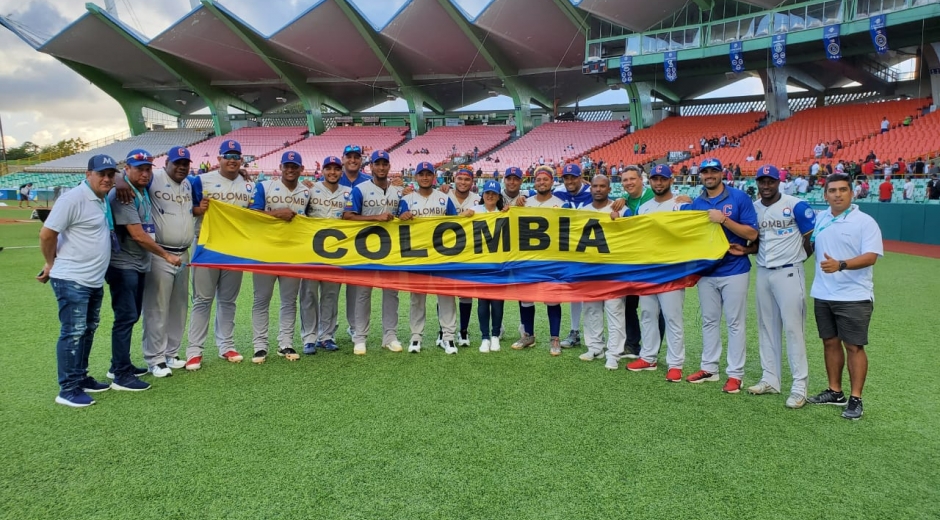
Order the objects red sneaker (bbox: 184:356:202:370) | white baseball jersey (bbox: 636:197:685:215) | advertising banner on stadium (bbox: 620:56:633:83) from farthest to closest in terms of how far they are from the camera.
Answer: advertising banner on stadium (bbox: 620:56:633:83) → white baseball jersey (bbox: 636:197:685:215) → red sneaker (bbox: 184:356:202:370)

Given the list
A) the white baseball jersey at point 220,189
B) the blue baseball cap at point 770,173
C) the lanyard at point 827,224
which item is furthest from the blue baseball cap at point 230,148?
the lanyard at point 827,224

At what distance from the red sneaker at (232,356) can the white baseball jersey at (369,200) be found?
1.81 metres

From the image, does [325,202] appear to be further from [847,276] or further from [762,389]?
[847,276]

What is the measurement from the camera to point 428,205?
19.0ft

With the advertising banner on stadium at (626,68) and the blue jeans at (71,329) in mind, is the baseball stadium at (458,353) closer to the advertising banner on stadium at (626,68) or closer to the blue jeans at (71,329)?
the blue jeans at (71,329)

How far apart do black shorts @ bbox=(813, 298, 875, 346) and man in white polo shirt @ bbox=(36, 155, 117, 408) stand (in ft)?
18.1

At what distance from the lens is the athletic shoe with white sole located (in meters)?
4.50

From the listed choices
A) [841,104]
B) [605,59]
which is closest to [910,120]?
[841,104]

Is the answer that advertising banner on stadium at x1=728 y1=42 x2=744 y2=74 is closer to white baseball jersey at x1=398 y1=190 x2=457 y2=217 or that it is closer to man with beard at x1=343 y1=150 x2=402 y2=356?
white baseball jersey at x1=398 y1=190 x2=457 y2=217

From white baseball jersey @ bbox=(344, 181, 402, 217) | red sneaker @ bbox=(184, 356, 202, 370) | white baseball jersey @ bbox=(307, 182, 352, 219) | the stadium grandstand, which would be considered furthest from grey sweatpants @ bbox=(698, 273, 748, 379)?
the stadium grandstand

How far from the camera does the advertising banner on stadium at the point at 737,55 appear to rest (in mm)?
24984

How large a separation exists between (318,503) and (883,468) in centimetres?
331

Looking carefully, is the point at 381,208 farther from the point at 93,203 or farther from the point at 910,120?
the point at 910,120

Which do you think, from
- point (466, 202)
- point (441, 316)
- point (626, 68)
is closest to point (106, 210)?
point (441, 316)
